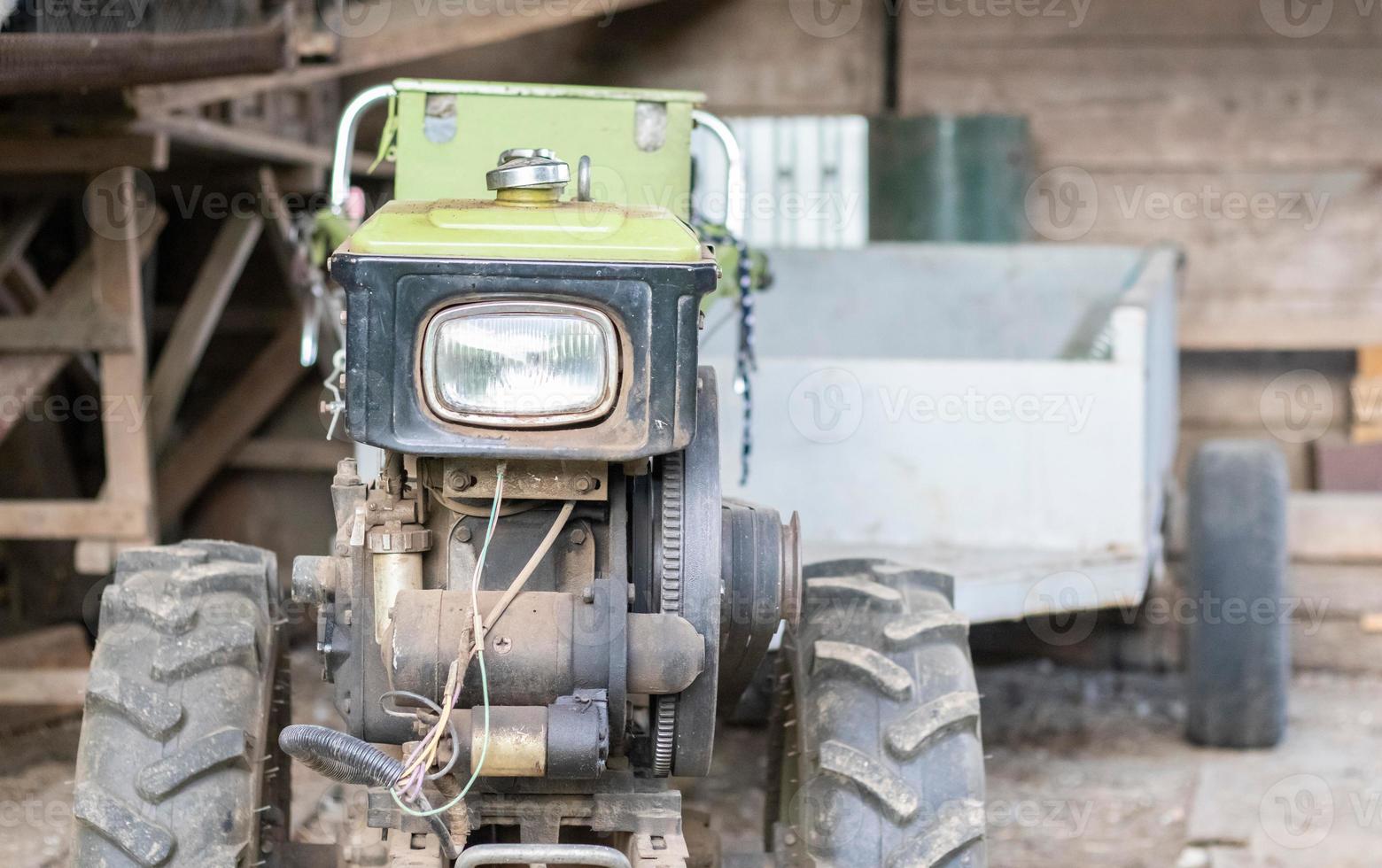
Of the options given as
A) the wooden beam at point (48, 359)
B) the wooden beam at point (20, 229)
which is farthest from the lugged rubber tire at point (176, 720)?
the wooden beam at point (20, 229)

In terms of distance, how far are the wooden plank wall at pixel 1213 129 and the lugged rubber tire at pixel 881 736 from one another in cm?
415

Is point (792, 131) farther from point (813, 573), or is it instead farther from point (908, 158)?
point (813, 573)

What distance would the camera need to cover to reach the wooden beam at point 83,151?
4.54 m

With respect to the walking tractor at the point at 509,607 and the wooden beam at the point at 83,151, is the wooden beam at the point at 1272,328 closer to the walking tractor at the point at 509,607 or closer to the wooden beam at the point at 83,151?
the wooden beam at the point at 83,151

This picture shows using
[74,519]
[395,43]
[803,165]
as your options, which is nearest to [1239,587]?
[803,165]

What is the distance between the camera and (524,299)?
1973mm

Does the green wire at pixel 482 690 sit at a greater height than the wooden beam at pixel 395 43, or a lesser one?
lesser

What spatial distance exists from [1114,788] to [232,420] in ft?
11.6

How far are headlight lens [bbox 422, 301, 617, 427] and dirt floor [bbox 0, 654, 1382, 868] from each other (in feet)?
6.75

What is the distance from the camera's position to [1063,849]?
4.09 metres

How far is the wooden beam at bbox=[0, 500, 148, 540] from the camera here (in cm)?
475

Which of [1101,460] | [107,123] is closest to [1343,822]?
[1101,460]

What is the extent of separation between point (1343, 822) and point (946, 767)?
7.89 ft

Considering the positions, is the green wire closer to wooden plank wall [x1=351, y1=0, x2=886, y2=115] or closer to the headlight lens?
the headlight lens
